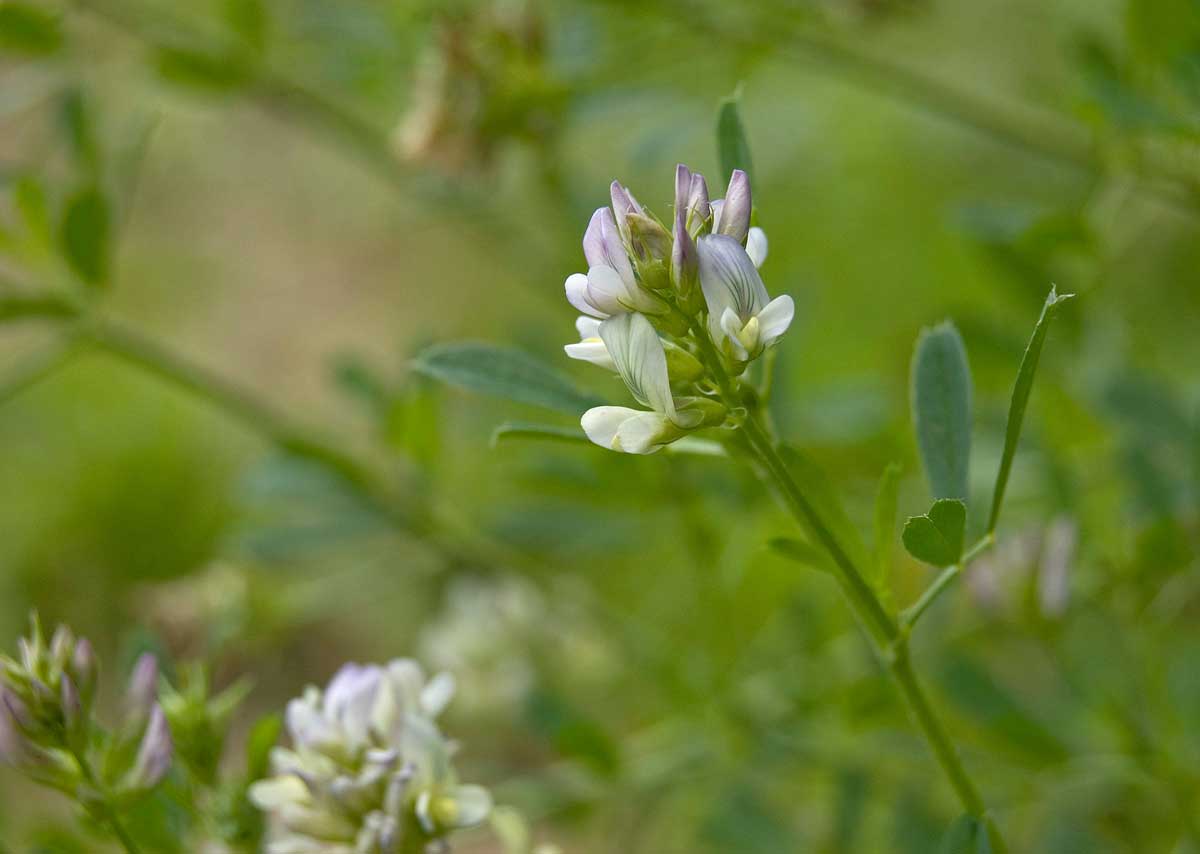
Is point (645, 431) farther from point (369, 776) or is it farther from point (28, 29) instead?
point (28, 29)

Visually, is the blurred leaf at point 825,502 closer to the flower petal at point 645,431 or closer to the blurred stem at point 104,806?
the flower petal at point 645,431

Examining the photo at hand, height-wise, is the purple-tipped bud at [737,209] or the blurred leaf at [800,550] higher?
the purple-tipped bud at [737,209]

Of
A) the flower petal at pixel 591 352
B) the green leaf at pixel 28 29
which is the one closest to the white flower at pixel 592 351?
the flower petal at pixel 591 352

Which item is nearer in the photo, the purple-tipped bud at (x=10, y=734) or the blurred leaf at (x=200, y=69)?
the purple-tipped bud at (x=10, y=734)

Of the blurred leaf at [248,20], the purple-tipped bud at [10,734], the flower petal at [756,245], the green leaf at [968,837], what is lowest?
the purple-tipped bud at [10,734]

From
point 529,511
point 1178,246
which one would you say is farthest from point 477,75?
point 1178,246

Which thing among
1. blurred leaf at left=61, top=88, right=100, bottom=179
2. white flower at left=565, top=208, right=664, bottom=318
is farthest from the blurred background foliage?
white flower at left=565, top=208, right=664, bottom=318

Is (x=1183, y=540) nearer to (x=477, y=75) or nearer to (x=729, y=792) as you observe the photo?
(x=729, y=792)

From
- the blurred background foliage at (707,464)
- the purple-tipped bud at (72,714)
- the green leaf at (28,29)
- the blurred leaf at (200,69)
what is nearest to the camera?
the purple-tipped bud at (72,714)
